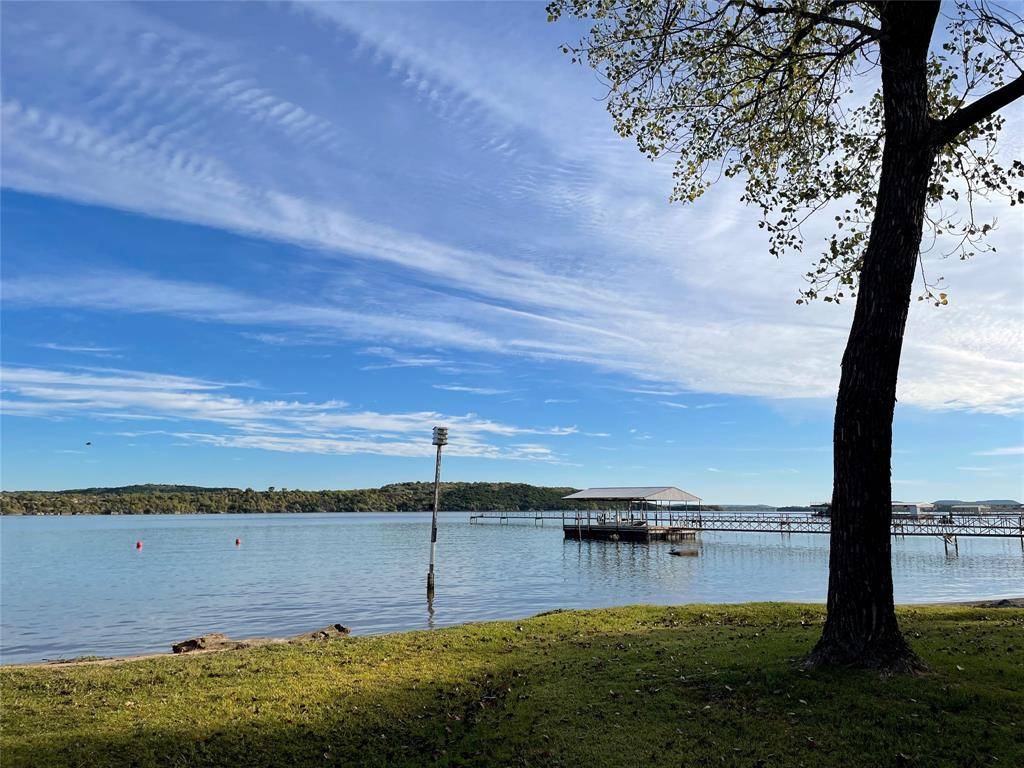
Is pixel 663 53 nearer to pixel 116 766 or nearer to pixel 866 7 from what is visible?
pixel 866 7

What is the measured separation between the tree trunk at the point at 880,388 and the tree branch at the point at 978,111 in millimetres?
168

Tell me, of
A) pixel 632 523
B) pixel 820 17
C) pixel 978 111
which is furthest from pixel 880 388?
pixel 632 523

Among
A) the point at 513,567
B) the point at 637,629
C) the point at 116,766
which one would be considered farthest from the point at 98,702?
the point at 513,567

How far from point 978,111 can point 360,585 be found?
1335 inches

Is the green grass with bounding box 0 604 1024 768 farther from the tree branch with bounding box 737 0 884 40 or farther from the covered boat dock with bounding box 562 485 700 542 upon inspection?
the covered boat dock with bounding box 562 485 700 542

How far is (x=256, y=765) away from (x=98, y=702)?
3.42m

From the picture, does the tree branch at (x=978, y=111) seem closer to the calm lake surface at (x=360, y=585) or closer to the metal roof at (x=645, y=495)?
the calm lake surface at (x=360, y=585)

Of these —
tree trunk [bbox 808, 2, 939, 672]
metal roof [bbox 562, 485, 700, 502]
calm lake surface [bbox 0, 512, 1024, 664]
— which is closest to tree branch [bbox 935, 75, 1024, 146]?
tree trunk [bbox 808, 2, 939, 672]

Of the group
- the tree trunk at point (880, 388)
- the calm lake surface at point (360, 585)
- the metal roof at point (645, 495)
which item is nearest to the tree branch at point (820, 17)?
the tree trunk at point (880, 388)

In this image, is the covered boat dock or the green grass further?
the covered boat dock

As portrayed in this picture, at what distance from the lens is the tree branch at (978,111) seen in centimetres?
832

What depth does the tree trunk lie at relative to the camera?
7.96 metres

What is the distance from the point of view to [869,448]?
26.7ft

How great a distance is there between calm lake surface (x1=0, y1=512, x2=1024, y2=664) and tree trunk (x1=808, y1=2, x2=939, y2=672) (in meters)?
16.7
